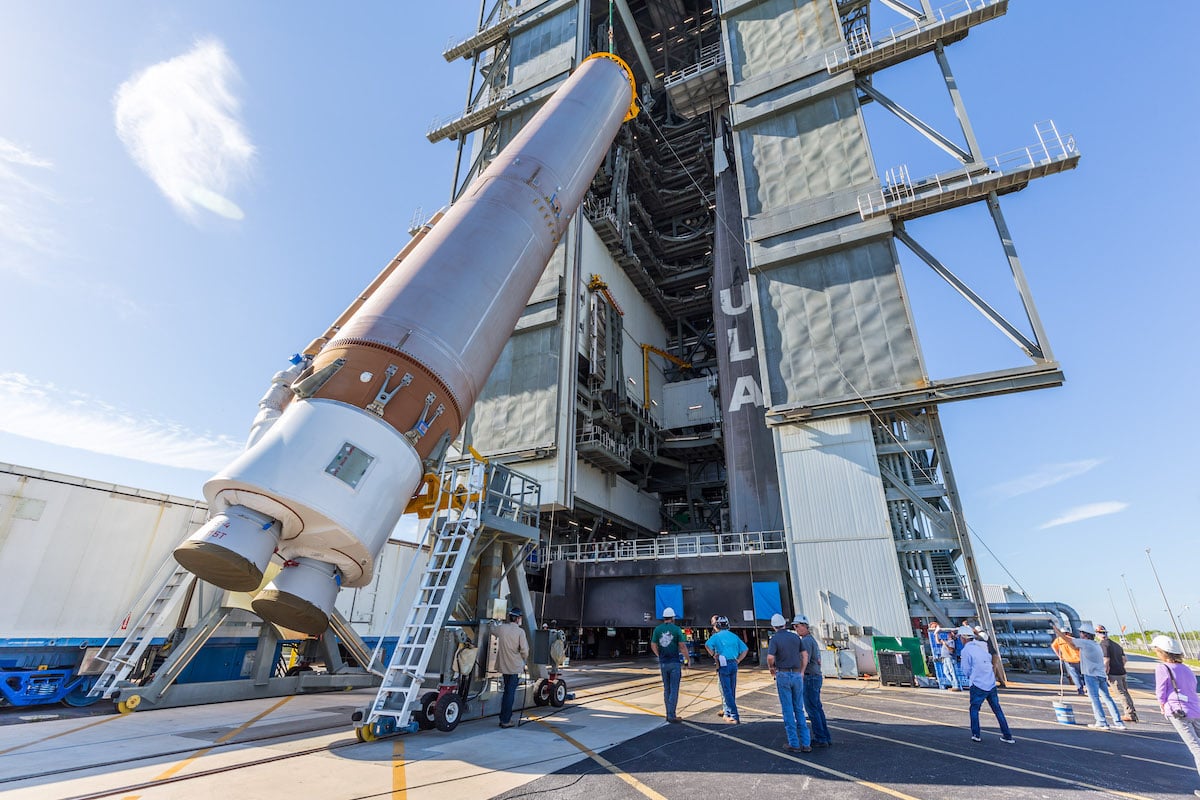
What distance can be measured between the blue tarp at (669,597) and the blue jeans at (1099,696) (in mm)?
13613

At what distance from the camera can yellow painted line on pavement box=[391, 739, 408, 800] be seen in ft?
15.6

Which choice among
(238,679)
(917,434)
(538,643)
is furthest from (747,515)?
(238,679)

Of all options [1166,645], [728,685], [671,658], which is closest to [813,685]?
[728,685]

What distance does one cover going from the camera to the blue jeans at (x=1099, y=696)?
27.9 ft

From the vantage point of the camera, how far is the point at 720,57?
31.2 meters

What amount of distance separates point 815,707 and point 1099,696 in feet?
18.4

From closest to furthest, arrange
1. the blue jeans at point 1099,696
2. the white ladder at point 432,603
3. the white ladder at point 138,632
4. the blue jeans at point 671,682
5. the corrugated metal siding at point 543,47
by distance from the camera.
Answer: the white ladder at point 432,603
the blue jeans at point 671,682
the blue jeans at point 1099,696
the white ladder at point 138,632
the corrugated metal siding at point 543,47

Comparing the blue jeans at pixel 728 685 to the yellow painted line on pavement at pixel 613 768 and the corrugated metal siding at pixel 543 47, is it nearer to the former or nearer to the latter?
the yellow painted line on pavement at pixel 613 768

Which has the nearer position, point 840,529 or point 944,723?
point 944,723

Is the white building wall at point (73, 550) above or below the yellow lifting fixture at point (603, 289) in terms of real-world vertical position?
below

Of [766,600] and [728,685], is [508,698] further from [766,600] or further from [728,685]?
[766,600]

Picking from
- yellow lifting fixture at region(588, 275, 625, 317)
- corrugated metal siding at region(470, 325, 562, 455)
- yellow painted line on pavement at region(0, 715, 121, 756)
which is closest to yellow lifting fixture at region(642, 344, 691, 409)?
yellow lifting fixture at region(588, 275, 625, 317)

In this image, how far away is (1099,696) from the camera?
870cm

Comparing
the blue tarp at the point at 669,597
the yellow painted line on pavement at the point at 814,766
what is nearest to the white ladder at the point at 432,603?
the yellow painted line on pavement at the point at 814,766
